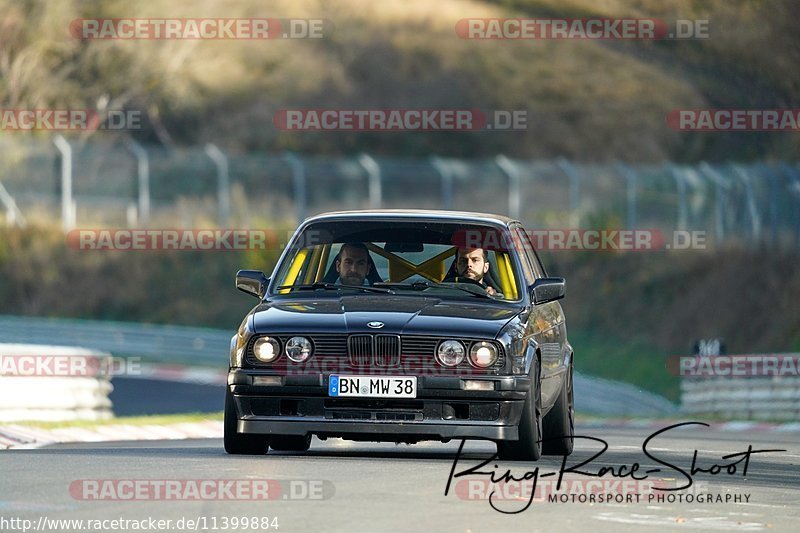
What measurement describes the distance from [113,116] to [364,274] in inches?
1814

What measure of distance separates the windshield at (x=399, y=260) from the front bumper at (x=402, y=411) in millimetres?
1263

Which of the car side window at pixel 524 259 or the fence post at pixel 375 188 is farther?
the fence post at pixel 375 188

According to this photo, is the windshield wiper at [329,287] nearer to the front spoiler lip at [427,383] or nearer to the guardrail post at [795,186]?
the front spoiler lip at [427,383]

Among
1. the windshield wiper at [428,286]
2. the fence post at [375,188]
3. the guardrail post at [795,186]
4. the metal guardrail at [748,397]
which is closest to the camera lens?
the windshield wiper at [428,286]

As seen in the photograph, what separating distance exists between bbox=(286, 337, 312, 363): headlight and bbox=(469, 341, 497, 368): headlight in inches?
41.0

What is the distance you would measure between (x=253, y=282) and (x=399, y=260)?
104cm

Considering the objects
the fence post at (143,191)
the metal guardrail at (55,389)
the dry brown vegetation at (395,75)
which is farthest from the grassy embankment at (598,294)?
the metal guardrail at (55,389)

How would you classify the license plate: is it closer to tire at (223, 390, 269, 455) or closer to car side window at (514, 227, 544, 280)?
tire at (223, 390, 269, 455)

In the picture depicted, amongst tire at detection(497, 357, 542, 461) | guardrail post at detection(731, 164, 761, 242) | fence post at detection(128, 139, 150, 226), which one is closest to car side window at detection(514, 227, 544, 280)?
tire at detection(497, 357, 542, 461)

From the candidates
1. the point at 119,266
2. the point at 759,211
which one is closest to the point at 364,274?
the point at 759,211

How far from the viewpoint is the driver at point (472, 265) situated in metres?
13.1

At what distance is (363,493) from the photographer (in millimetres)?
10172

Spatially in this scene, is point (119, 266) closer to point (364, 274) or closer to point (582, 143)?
point (582, 143)

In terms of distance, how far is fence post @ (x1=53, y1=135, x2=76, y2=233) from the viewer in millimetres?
43344
